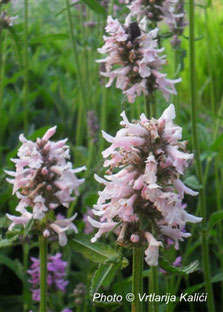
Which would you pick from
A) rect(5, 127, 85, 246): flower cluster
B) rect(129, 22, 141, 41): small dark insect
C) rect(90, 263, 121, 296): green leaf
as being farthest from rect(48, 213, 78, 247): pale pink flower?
rect(129, 22, 141, 41): small dark insect

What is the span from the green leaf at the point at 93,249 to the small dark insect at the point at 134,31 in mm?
852

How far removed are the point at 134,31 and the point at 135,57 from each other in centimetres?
9

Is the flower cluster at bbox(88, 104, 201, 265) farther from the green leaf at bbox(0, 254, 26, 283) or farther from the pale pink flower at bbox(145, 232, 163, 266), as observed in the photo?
the green leaf at bbox(0, 254, 26, 283)

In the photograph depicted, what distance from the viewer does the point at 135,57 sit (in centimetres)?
193

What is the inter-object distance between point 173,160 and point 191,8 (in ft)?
3.92

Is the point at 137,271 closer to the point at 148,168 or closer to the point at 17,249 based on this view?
the point at 148,168

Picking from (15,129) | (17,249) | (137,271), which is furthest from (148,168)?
(15,129)

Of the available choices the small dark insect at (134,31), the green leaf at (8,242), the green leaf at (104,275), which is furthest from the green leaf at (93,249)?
the small dark insect at (134,31)

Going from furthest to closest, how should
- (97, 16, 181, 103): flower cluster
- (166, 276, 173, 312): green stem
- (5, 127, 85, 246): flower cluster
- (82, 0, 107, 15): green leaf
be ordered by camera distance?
(82, 0, 107, 15): green leaf < (97, 16, 181, 103): flower cluster < (166, 276, 173, 312): green stem < (5, 127, 85, 246): flower cluster

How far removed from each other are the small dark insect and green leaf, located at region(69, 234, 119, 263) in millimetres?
852

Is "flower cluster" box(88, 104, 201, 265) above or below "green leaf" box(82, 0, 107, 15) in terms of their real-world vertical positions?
below

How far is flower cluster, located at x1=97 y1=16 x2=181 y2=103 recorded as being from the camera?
75.7 inches

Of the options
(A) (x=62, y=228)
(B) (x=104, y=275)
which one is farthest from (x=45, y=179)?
(B) (x=104, y=275)

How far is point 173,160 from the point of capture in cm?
116
